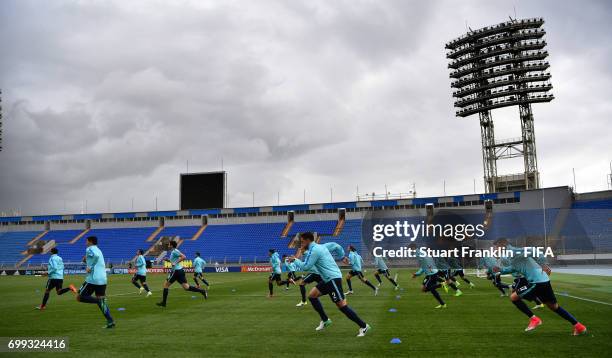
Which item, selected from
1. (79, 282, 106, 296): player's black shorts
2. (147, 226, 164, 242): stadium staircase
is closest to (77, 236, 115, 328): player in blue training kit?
(79, 282, 106, 296): player's black shorts

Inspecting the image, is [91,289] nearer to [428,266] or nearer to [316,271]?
[316,271]

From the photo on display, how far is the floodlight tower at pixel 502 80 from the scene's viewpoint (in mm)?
68125

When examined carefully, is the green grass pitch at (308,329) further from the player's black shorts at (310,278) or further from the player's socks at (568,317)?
the player's black shorts at (310,278)

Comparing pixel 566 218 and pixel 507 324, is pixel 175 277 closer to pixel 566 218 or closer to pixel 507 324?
pixel 507 324

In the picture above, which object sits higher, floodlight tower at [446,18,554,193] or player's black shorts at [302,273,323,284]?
floodlight tower at [446,18,554,193]

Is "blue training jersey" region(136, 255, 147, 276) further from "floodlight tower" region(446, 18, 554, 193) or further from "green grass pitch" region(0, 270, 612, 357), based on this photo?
"floodlight tower" region(446, 18, 554, 193)

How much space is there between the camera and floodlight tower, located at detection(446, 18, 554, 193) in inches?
2682

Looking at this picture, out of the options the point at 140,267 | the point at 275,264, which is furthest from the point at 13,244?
the point at 275,264

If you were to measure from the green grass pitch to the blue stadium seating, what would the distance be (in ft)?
194

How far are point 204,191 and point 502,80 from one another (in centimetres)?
4668

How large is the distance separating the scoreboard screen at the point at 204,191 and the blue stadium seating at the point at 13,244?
2527cm

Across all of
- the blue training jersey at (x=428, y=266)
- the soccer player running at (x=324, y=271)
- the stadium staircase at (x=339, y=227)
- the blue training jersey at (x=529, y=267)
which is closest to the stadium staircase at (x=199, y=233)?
the stadium staircase at (x=339, y=227)

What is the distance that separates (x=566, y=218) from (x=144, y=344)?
59809 mm

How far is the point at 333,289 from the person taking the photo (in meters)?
10.4
